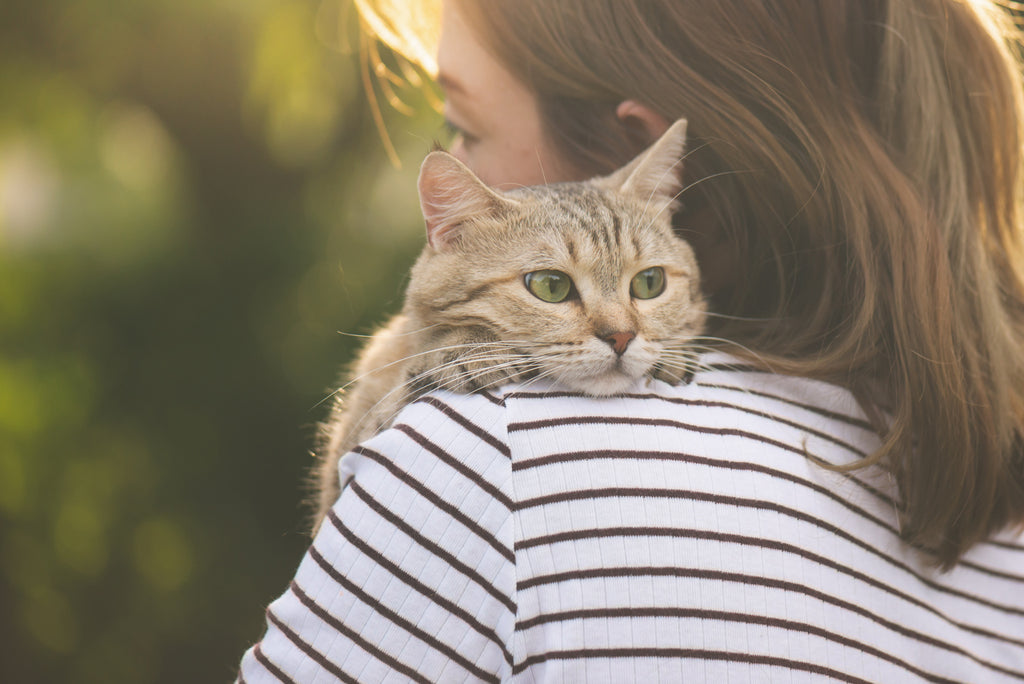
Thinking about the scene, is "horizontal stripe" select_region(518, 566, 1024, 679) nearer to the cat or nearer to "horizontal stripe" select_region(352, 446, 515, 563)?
"horizontal stripe" select_region(352, 446, 515, 563)

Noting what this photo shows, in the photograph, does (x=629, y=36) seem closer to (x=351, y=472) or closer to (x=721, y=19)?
(x=721, y=19)

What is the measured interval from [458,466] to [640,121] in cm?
80

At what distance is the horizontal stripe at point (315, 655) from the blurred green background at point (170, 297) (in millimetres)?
1833

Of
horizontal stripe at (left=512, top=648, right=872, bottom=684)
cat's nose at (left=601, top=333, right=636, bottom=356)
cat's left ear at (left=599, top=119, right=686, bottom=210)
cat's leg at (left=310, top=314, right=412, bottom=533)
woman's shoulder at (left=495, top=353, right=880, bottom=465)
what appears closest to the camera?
horizontal stripe at (left=512, top=648, right=872, bottom=684)

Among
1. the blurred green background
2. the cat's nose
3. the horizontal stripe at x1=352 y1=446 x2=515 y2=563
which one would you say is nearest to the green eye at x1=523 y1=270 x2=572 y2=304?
the cat's nose

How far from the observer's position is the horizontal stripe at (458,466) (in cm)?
90

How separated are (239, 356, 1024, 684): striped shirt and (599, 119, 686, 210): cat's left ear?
1.64ft

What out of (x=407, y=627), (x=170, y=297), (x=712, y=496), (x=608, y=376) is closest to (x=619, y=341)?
(x=608, y=376)

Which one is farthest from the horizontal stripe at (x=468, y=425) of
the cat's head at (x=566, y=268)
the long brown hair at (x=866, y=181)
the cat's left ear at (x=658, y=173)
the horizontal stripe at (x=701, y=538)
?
the cat's left ear at (x=658, y=173)

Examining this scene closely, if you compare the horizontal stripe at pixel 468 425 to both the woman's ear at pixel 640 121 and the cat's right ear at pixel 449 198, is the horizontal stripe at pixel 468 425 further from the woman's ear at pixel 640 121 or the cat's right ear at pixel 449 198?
the woman's ear at pixel 640 121

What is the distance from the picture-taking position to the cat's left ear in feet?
4.29

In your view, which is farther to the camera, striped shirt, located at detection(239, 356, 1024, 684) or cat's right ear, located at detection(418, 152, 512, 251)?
cat's right ear, located at detection(418, 152, 512, 251)

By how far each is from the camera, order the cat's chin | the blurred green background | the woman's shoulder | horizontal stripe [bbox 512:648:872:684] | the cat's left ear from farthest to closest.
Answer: the blurred green background
the cat's left ear
the cat's chin
the woman's shoulder
horizontal stripe [bbox 512:648:872:684]

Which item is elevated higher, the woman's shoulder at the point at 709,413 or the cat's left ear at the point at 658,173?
the cat's left ear at the point at 658,173
